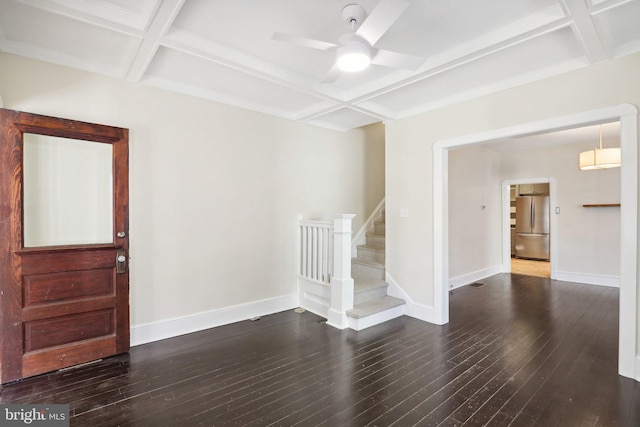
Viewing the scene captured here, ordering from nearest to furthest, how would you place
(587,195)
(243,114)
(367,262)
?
(243,114) → (367,262) → (587,195)

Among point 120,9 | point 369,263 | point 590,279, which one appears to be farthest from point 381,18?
point 590,279

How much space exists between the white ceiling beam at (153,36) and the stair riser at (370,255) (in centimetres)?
363

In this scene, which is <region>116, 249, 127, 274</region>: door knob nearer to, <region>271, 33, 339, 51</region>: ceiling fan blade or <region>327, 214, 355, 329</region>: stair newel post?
<region>327, 214, 355, 329</region>: stair newel post

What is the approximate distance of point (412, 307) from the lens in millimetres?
3857

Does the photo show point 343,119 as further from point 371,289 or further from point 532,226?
point 532,226

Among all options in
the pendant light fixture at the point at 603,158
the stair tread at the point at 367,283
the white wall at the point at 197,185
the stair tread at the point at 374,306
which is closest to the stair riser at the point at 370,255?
the stair tread at the point at 367,283

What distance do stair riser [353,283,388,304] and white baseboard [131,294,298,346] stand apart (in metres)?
0.91

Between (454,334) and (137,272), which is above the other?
(137,272)

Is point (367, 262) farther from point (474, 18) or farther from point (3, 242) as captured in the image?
point (3, 242)

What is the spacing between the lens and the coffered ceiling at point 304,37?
200cm

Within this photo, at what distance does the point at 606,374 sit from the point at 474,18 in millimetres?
2974

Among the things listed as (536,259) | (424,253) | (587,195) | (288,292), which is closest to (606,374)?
(424,253)

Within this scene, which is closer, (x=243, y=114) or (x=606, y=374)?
(x=606, y=374)

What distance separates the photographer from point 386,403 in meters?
2.12
